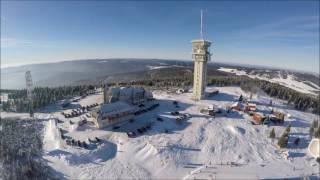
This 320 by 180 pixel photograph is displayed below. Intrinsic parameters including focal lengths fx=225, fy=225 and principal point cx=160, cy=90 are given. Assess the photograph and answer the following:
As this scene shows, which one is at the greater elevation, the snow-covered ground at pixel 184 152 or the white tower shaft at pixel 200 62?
the white tower shaft at pixel 200 62

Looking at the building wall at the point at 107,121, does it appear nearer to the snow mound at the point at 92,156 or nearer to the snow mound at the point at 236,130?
the snow mound at the point at 92,156

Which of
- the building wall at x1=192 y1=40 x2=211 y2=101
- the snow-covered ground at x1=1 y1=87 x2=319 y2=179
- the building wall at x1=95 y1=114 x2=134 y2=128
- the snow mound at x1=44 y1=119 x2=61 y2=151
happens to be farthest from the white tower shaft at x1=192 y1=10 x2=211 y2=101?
the snow mound at x1=44 y1=119 x2=61 y2=151

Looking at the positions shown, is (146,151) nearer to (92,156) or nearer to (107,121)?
(92,156)

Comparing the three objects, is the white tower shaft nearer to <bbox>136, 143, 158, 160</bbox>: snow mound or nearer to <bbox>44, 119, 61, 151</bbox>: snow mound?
<bbox>136, 143, 158, 160</bbox>: snow mound

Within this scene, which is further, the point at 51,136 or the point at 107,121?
the point at 107,121

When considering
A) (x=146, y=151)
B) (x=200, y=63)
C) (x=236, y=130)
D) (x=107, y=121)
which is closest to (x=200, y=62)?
(x=200, y=63)

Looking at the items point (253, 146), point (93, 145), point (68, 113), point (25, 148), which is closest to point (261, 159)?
point (253, 146)

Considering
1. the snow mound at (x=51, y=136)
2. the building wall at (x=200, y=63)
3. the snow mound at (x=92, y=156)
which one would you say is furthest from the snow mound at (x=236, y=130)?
the snow mound at (x=51, y=136)

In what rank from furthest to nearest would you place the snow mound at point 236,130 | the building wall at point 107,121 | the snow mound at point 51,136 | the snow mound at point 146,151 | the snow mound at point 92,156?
the snow mound at point 236,130 → the building wall at point 107,121 → the snow mound at point 51,136 → the snow mound at point 146,151 → the snow mound at point 92,156
